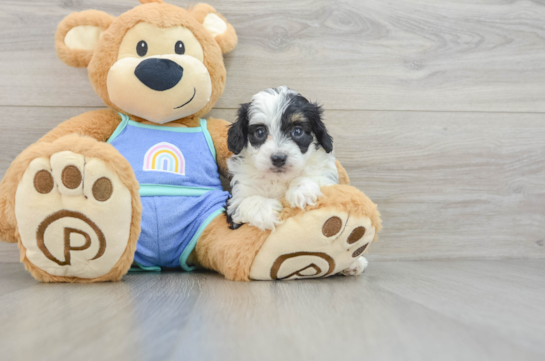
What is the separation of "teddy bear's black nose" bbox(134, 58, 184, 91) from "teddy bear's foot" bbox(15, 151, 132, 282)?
403mm

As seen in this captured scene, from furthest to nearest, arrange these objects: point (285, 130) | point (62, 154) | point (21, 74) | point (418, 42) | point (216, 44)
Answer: point (418, 42), point (21, 74), point (216, 44), point (285, 130), point (62, 154)

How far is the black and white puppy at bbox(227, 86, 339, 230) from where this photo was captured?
3.90 feet

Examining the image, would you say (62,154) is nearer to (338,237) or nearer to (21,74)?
(338,237)

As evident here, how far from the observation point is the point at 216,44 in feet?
4.88

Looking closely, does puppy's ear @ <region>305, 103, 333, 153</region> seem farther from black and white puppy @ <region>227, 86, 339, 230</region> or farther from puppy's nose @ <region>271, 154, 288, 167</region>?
puppy's nose @ <region>271, 154, 288, 167</region>

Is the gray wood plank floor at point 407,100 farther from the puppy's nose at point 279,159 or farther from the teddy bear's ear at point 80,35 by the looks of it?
the puppy's nose at point 279,159

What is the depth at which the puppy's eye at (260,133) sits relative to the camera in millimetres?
1250

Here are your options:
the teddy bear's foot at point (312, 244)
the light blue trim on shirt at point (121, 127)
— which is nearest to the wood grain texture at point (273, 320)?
the teddy bear's foot at point (312, 244)

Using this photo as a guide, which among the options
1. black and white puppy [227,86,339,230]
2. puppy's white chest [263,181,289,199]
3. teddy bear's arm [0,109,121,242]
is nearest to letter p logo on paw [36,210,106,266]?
teddy bear's arm [0,109,121,242]

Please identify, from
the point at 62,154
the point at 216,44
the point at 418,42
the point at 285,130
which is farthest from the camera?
the point at 418,42

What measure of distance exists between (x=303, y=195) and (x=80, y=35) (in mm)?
1004

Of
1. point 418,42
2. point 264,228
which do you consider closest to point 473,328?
point 264,228

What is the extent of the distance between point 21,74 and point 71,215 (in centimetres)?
94

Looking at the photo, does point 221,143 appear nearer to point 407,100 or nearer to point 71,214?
point 71,214
